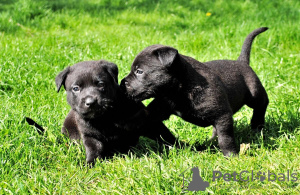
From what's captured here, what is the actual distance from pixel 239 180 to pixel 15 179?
1961 millimetres

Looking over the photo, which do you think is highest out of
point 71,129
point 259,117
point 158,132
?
point 259,117

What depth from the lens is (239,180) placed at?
3.28 metres

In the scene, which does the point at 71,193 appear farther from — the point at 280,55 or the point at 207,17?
the point at 207,17

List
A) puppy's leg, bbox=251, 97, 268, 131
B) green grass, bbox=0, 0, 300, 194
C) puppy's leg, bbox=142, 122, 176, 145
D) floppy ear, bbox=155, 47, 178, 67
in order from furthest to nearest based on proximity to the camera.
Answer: puppy's leg, bbox=251, 97, 268, 131 → puppy's leg, bbox=142, 122, 176, 145 → floppy ear, bbox=155, 47, 178, 67 → green grass, bbox=0, 0, 300, 194

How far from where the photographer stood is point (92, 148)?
4156 mm

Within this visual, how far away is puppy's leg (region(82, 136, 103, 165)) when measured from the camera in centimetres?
411

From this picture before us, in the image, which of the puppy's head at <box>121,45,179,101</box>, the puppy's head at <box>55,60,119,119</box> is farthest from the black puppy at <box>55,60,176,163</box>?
the puppy's head at <box>121,45,179,101</box>

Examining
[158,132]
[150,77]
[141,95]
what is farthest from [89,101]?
[158,132]

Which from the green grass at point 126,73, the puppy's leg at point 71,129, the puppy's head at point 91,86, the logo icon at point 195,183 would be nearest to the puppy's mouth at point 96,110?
the puppy's head at point 91,86

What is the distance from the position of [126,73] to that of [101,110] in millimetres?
2183

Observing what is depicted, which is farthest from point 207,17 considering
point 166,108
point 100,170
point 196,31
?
point 100,170

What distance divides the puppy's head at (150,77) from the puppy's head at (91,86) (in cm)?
23

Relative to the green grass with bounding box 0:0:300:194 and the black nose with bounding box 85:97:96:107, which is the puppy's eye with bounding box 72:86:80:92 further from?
the green grass with bounding box 0:0:300:194

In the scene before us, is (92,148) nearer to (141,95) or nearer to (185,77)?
(141,95)
